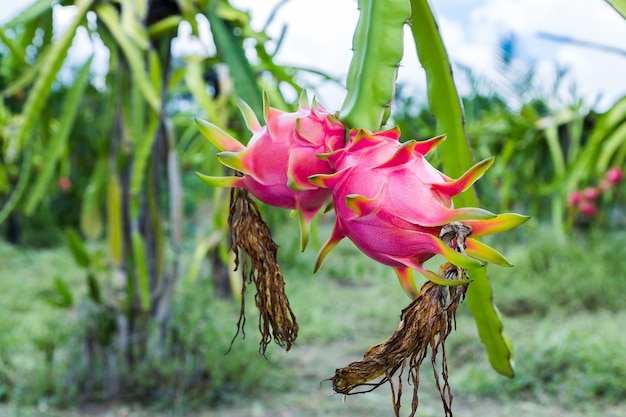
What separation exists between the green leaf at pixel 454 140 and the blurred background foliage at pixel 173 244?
0.03 m

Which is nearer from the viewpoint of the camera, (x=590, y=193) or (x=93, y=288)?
(x=93, y=288)

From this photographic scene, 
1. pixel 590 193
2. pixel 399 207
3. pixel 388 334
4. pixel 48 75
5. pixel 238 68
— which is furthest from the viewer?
pixel 590 193

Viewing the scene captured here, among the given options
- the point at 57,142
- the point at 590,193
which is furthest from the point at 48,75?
the point at 590,193

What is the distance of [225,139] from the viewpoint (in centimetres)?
27

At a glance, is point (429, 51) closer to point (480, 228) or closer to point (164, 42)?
point (480, 228)

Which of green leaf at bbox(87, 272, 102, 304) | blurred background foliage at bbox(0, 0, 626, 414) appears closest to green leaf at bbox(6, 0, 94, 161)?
blurred background foliage at bbox(0, 0, 626, 414)

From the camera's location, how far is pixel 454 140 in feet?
1.24

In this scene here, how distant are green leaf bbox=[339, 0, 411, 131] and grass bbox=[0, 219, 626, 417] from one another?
4.32 ft

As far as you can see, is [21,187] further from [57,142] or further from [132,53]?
[132,53]

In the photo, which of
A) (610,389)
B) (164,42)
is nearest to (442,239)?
(164,42)

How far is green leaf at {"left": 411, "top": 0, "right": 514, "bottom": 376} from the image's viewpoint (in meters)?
0.35

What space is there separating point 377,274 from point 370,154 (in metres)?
3.35

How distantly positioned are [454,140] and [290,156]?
17cm

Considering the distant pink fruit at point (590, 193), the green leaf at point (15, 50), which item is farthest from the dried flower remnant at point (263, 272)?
the distant pink fruit at point (590, 193)
